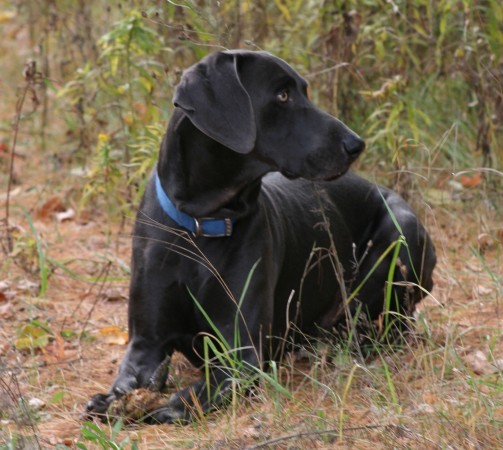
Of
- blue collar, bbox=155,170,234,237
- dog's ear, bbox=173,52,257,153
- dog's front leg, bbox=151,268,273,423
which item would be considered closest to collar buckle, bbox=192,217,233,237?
blue collar, bbox=155,170,234,237

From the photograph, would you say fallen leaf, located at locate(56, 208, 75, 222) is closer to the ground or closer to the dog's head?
the ground

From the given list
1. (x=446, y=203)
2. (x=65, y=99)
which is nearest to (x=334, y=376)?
(x=446, y=203)

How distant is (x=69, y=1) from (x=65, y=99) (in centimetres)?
70

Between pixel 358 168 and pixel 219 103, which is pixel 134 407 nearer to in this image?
pixel 219 103

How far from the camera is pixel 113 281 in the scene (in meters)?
5.31

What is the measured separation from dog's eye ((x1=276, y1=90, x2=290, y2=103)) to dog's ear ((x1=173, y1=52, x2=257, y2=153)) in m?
0.17

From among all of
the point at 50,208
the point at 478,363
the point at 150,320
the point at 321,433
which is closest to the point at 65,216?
the point at 50,208

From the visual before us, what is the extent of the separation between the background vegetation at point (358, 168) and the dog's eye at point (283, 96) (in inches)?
11.6

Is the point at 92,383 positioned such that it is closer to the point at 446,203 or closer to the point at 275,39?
the point at 446,203

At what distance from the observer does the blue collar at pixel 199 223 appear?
393 centimetres

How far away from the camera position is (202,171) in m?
3.90

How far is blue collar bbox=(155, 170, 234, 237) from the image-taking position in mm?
3926

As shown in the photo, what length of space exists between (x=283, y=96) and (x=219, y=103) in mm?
300

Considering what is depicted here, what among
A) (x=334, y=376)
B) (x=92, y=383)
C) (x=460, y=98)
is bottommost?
(x=92, y=383)
